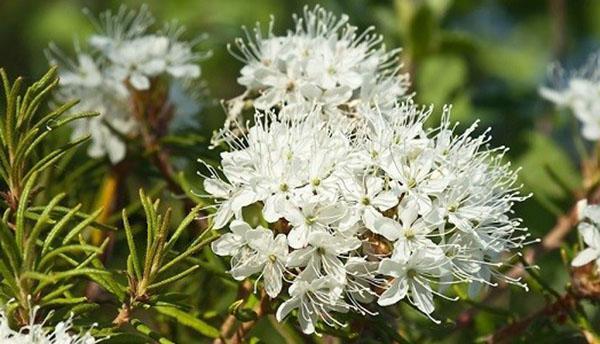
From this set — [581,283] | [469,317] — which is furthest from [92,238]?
[581,283]

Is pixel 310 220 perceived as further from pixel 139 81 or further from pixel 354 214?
pixel 139 81

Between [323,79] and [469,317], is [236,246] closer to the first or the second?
[323,79]

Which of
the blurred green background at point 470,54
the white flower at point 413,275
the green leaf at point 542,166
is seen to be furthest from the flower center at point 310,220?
the green leaf at point 542,166

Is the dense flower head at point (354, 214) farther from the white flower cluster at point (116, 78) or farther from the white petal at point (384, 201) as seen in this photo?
the white flower cluster at point (116, 78)

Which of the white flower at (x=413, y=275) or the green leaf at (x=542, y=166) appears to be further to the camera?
the green leaf at (x=542, y=166)

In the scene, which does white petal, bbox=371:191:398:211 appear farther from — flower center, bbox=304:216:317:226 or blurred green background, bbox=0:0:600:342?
blurred green background, bbox=0:0:600:342

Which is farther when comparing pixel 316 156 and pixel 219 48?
pixel 219 48
